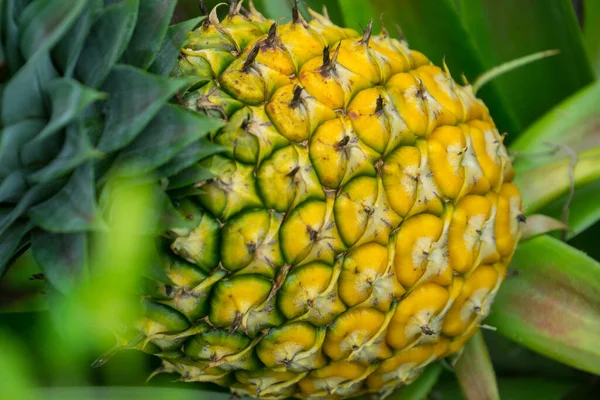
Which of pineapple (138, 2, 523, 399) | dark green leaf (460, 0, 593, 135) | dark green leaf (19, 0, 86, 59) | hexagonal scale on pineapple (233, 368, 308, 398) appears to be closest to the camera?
dark green leaf (19, 0, 86, 59)

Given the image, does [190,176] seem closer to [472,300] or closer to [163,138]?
[163,138]

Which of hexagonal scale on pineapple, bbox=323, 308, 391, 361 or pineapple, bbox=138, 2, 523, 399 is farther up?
pineapple, bbox=138, 2, 523, 399

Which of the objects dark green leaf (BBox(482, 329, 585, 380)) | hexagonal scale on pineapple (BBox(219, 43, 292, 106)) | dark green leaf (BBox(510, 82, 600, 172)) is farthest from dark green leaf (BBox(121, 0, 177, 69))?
dark green leaf (BBox(482, 329, 585, 380))

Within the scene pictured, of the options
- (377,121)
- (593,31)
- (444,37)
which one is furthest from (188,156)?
(593,31)

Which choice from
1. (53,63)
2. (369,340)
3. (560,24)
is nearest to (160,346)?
(369,340)

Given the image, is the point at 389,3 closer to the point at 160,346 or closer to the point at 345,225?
the point at 345,225

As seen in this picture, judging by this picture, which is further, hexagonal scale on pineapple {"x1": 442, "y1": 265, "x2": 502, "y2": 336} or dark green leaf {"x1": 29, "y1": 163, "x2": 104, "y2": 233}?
hexagonal scale on pineapple {"x1": 442, "y1": 265, "x2": 502, "y2": 336}

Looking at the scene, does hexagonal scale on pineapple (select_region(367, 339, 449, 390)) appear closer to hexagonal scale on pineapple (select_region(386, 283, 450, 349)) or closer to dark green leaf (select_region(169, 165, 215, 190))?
hexagonal scale on pineapple (select_region(386, 283, 450, 349))
